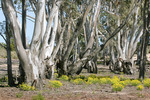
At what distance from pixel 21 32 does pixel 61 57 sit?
5.28m

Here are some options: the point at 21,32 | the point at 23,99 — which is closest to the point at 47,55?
the point at 21,32

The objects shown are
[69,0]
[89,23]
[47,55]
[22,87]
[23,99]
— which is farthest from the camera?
[89,23]

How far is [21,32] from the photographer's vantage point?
912 cm

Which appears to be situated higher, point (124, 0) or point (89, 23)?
point (124, 0)

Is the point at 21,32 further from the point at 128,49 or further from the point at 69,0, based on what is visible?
the point at 128,49

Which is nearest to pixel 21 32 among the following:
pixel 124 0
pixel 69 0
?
pixel 69 0

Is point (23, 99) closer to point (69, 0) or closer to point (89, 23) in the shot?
point (69, 0)

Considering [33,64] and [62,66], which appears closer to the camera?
[33,64]

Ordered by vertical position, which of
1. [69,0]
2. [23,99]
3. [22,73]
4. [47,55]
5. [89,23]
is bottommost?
[23,99]

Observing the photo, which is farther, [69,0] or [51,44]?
[69,0]

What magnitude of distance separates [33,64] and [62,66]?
217 inches

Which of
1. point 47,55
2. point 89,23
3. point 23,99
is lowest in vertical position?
point 23,99

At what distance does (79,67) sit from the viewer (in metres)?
14.4

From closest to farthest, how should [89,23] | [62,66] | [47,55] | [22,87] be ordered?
[22,87] < [47,55] < [62,66] < [89,23]
